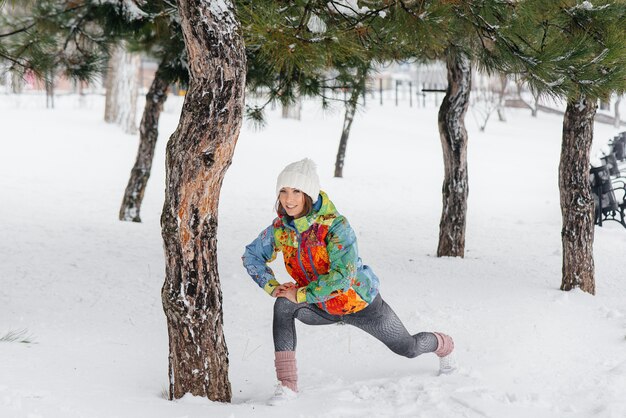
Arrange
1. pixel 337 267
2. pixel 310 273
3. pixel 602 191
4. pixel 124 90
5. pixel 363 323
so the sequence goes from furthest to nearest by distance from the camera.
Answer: pixel 124 90, pixel 602 191, pixel 363 323, pixel 310 273, pixel 337 267

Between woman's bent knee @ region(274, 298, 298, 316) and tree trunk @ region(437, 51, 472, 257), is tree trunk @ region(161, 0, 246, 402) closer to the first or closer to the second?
woman's bent knee @ region(274, 298, 298, 316)

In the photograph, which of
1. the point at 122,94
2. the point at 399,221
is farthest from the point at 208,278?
the point at 122,94

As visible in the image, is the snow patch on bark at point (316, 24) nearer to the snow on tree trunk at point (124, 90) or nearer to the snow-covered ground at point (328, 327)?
the snow-covered ground at point (328, 327)

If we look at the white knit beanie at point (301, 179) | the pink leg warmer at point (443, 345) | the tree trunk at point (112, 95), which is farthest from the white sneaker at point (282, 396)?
the tree trunk at point (112, 95)

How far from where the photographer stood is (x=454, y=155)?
7.44m

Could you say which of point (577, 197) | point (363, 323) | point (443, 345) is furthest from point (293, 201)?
point (577, 197)

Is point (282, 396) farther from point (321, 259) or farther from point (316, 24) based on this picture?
point (316, 24)

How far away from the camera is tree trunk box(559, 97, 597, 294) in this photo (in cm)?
599

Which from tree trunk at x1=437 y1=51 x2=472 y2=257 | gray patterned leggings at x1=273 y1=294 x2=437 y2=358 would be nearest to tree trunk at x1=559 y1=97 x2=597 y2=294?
tree trunk at x1=437 y1=51 x2=472 y2=257

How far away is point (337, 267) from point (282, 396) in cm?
70

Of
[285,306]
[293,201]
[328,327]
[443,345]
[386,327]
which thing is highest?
[293,201]

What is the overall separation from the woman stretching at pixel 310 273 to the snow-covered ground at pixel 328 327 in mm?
273

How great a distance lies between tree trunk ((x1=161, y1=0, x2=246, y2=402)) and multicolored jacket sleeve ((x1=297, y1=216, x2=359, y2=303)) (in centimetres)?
46

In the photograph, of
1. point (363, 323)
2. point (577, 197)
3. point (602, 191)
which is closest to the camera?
point (363, 323)
